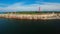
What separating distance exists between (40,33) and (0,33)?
5.66 metres

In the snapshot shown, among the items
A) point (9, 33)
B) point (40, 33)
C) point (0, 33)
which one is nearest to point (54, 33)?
point (40, 33)

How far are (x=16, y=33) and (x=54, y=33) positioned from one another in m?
5.41

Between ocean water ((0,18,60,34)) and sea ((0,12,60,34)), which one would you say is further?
ocean water ((0,18,60,34))

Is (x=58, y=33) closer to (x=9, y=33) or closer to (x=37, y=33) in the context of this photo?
(x=37, y=33)

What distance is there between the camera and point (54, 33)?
17.2 meters

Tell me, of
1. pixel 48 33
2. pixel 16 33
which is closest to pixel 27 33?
pixel 16 33

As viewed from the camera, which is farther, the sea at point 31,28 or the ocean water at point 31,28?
the ocean water at point 31,28

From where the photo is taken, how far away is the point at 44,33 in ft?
56.3

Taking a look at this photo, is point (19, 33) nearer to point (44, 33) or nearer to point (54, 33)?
point (44, 33)

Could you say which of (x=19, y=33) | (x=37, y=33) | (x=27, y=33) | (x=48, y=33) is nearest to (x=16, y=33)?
(x=19, y=33)

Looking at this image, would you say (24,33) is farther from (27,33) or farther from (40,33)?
(40,33)

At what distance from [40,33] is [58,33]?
251cm

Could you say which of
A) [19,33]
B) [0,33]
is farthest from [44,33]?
[0,33]

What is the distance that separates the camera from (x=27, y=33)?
56.4 ft
